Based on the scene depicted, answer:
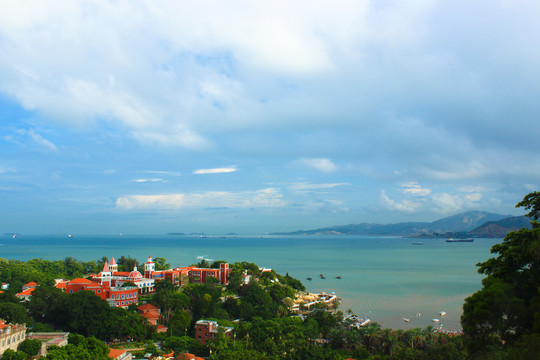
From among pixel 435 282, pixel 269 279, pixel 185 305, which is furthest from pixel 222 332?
pixel 435 282

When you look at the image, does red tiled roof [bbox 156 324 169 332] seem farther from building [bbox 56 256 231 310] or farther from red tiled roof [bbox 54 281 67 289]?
red tiled roof [bbox 54 281 67 289]

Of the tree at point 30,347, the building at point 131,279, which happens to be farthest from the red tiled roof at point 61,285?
the tree at point 30,347

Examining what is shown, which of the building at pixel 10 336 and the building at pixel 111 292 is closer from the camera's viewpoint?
the building at pixel 10 336

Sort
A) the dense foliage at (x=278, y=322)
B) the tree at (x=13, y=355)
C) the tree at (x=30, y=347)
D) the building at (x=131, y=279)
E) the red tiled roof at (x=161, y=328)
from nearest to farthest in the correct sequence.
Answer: the dense foliage at (x=278, y=322), the tree at (x=13, y=355), the tree at (x=30, y=347), the red tiled roof at (x=161, y=328), the building at (x=131, y=279)

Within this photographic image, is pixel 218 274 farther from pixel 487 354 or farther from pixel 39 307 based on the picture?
pixel 487 354

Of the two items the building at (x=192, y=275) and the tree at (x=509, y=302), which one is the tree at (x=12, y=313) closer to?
the building at (x=192, y=275)

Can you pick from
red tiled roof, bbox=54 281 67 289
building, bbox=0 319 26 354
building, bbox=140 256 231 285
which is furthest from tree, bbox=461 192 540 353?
red tiled roof, bbox=54 281 67 289

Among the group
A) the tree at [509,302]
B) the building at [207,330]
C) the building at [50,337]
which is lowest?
the building at [207,330]
